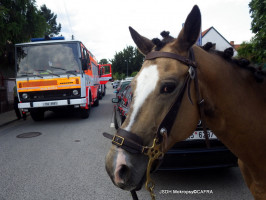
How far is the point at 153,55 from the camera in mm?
1448

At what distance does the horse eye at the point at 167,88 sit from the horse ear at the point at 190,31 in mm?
311

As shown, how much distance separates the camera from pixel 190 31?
4.59 feet

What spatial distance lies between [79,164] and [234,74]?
363 centimetres

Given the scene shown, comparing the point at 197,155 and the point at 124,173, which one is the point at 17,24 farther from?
the point at 124,173

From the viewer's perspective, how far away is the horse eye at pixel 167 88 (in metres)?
1.33

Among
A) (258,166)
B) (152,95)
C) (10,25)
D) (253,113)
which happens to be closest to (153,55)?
(152,95)

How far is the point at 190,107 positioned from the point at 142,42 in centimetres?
76

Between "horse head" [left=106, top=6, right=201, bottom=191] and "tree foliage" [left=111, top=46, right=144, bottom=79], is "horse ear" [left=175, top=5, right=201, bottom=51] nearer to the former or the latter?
"horse head" [left=106, top=6, right=201, bottom=191]

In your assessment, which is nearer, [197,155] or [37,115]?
[197,155]

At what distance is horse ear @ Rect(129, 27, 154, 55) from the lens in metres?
1.76

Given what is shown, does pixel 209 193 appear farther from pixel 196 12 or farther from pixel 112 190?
pixel 196 12

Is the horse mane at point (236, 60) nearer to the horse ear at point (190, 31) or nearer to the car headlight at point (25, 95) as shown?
the horse ear at point (190, 31)

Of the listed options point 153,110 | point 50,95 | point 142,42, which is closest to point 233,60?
point 142,42

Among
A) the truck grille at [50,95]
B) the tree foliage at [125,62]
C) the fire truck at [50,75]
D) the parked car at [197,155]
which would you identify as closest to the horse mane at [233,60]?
the parked car at [197,155]
